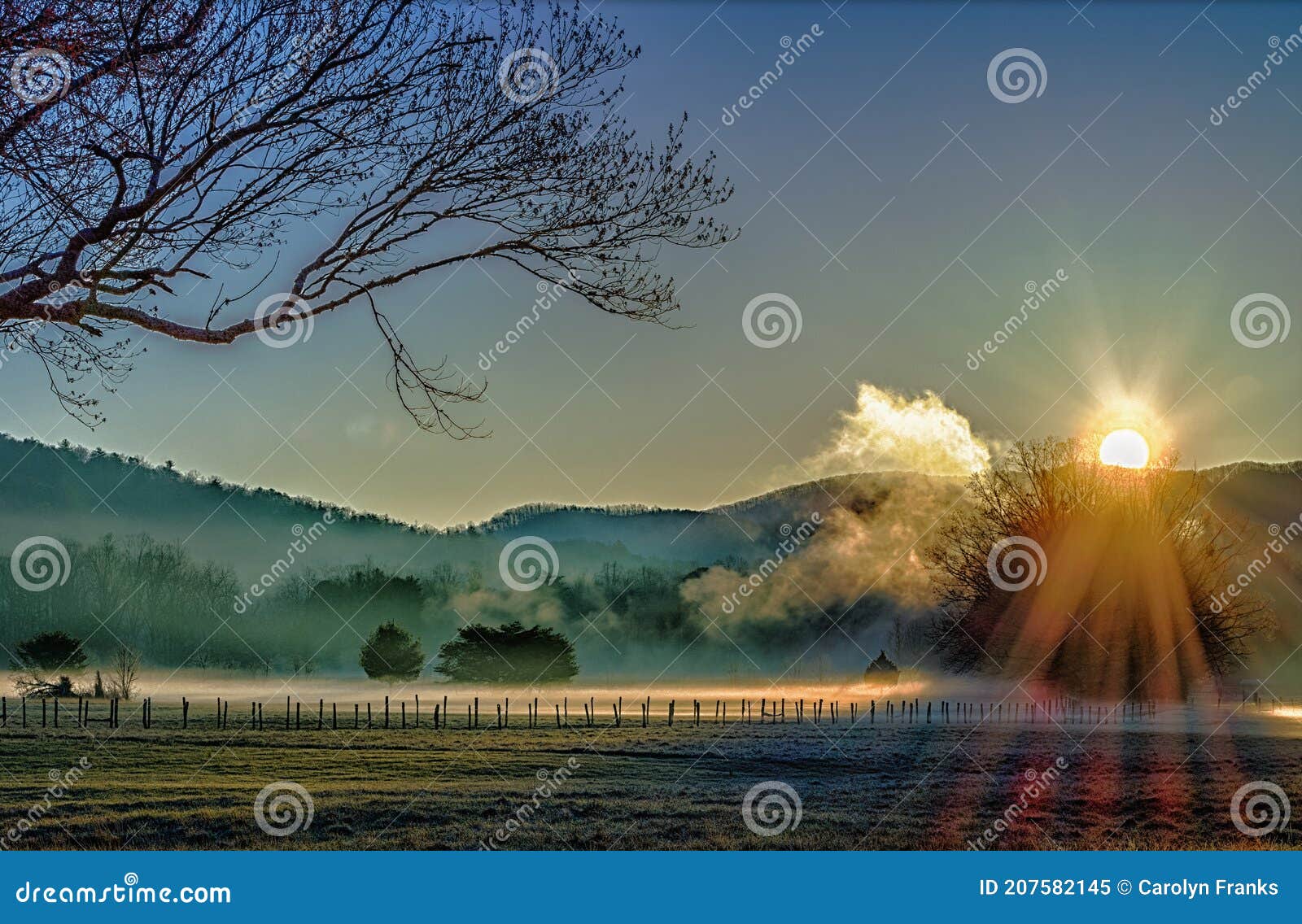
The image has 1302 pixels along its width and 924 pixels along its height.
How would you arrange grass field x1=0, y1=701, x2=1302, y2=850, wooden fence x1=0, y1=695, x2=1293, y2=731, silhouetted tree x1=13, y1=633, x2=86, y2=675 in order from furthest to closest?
silhouetted tree x1=13, y1=633, x2=86, y2=675 → wooden fence x1=0, y1=695, x2=1293, y2=731 → grass field x1=0, y1=701, x2=1302, y2=850

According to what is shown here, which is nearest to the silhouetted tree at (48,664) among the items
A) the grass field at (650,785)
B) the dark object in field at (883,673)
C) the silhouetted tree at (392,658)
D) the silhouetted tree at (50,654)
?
the silhouetted tree at (50,654)

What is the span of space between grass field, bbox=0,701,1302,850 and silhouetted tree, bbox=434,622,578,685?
17.3 metres

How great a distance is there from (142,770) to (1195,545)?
1241 inches

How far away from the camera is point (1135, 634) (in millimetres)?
34250

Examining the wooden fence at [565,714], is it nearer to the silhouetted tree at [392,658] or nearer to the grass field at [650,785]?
the grass field at [650,785]

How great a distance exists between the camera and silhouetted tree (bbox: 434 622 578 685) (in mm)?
60406

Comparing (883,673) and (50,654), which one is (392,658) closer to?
(50,654)

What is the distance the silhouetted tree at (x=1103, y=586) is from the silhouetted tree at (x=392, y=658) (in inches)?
1449

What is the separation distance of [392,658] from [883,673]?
29.0m

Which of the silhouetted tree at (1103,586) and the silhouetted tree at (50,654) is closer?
the silhouetted tree at (1103,586)

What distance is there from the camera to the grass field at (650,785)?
645 inches

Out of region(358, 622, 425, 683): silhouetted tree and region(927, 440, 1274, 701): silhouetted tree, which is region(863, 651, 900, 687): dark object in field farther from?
region(358, 622, 425, 683): silhouetted tree

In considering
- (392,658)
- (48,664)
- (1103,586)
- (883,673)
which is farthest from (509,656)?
(1103,586)

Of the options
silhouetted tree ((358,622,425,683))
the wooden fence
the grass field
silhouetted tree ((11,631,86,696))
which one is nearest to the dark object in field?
the wooden fence
